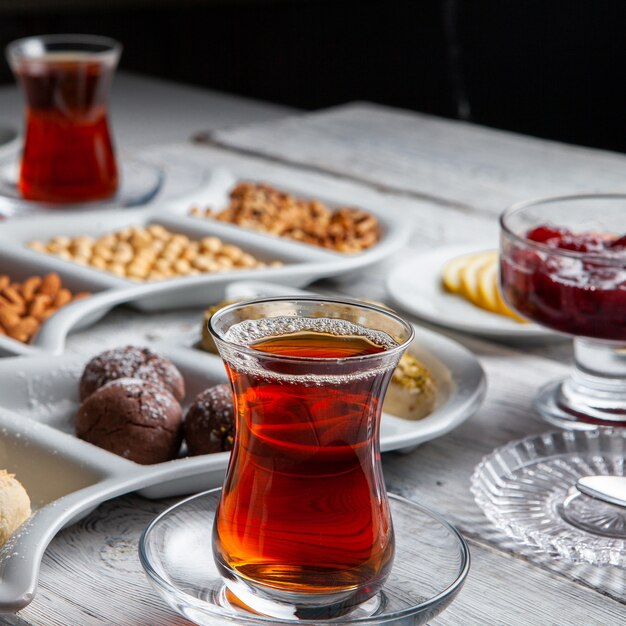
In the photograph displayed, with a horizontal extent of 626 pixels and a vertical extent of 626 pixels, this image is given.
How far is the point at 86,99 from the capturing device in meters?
1.63

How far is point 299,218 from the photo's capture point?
161 centimetres

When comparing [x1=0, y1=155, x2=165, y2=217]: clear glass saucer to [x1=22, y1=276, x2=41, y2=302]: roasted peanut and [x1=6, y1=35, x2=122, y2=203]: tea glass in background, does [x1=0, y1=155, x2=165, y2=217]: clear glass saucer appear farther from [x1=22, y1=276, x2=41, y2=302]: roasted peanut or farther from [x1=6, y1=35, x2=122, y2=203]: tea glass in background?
[x1=22, y1=276, x2=41, y2=302]: roasted peanut

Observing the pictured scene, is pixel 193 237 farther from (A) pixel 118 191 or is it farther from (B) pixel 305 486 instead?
(B) pixel 305 486

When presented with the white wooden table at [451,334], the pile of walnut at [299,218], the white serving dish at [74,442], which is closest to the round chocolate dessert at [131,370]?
the white serving dish at [74,442]

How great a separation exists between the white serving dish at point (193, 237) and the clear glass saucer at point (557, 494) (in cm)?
47

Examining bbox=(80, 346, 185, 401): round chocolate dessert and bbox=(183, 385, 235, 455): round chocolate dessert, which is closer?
bbox=(183, 385, 235, 455): round chocolate dessert

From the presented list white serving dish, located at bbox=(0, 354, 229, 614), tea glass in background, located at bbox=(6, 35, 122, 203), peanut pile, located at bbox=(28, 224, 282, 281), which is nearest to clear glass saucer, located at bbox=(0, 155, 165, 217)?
tea glass in background, located at bbox=(6, 35, 122, 203)

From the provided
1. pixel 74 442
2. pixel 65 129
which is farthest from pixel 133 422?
pixel 65 129

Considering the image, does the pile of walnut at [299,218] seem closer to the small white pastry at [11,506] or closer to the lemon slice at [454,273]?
the lemon slice at [454,273]

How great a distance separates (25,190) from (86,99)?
167 mm

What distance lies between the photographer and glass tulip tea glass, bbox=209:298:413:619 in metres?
0.64

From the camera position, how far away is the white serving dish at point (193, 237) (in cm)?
130

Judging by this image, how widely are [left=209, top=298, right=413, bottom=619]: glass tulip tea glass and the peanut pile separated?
0.73 m

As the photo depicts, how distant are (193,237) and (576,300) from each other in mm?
675
